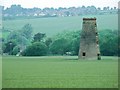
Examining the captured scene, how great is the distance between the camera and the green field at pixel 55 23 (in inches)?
5162

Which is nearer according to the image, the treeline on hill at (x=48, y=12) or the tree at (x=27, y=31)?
the tree at (x=27, y=31)

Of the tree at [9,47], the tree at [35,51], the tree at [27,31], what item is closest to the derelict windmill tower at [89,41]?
the tree at [35,51]

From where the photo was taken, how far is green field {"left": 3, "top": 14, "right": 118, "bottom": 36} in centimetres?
13112

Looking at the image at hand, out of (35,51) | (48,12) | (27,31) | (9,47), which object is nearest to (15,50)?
(9,47)

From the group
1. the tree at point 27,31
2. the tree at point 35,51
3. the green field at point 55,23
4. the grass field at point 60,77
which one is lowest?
the grass field at point 60,77

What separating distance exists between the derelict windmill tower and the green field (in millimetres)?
58902

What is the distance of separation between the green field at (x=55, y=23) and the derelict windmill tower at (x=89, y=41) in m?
58.9

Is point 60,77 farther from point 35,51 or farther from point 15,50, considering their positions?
point 15,50

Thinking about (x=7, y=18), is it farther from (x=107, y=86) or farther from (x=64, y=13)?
(x=107, y=86)

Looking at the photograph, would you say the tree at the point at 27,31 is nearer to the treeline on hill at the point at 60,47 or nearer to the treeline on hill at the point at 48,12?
the treeline on hill at the point at 48,12

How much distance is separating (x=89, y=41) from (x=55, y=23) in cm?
8360

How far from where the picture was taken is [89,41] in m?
64.8

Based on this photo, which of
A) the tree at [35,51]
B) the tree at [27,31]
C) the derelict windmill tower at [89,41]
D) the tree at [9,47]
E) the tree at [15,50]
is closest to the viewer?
the derelict windmill tower at [89,41]

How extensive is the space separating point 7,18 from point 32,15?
1345cm
